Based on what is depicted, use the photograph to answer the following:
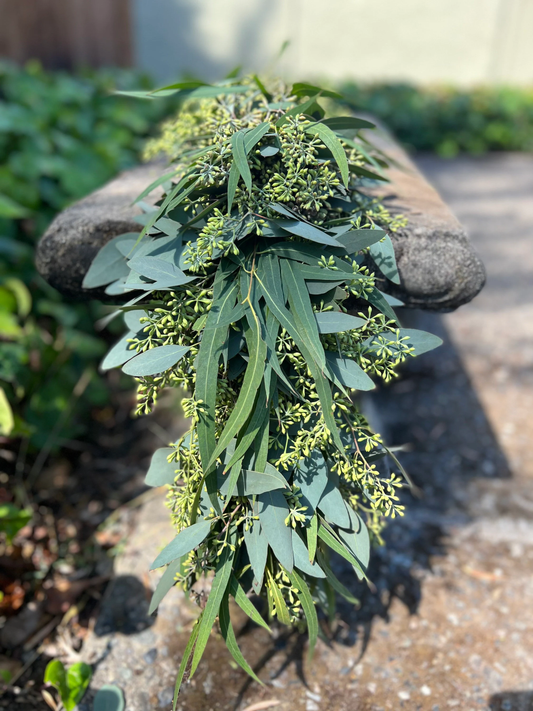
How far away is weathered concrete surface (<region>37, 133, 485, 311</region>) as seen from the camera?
1.08 metres

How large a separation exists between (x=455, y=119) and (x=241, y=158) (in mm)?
5577

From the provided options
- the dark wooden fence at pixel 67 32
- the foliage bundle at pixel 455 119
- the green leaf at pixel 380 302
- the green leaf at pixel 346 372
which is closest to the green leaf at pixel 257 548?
the green leaf at pixel 346 372

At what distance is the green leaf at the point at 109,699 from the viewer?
1104mm

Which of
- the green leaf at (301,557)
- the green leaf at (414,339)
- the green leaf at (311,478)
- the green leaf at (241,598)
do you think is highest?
the green leaf at (414,339)

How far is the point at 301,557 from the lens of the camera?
2.89ft

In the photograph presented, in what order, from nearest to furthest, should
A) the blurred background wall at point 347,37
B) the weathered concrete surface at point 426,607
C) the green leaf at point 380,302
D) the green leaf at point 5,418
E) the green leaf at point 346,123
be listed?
the green leaf at point 380,302, the green leaf at point 346,123, the weathered concrete surface at point 426,607, the green leaf at point 5,418, the blurred background wall at point 347,37

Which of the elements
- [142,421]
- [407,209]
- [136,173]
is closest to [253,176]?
[407,209]

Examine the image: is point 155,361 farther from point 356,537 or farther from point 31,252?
point 31,252

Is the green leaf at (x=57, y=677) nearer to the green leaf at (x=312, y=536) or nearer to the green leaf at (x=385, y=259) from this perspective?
the green leaf at (x=312, y=536)

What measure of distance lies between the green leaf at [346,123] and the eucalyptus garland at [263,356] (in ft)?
0.25

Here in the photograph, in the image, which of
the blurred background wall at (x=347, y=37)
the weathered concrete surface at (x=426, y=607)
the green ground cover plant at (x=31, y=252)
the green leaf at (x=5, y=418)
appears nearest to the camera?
the weathered concrete surface at (x=426, y=607)

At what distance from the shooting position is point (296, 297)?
0.84 m

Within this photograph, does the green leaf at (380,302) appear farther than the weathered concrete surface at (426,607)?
No

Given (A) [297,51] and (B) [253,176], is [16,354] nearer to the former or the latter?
(B) [253,176]
